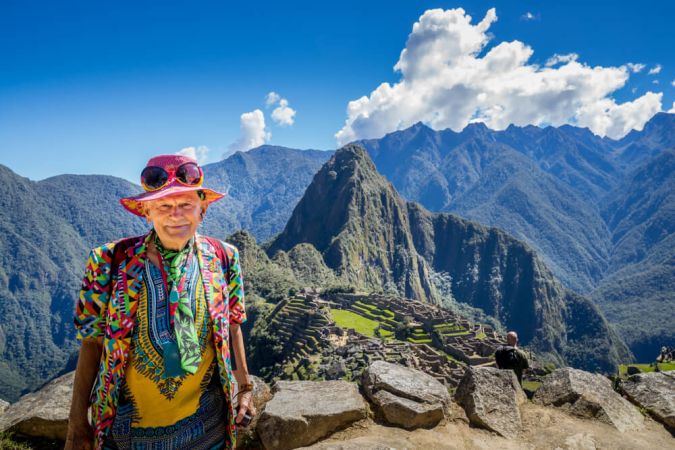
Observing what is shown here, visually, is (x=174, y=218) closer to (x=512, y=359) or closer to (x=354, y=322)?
(x=512, y=359)

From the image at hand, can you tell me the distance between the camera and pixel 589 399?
16.5 ft

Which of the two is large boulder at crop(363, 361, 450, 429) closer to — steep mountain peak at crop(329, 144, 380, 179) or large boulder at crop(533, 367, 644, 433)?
large boulder at crop(533, 367, 644, 433)

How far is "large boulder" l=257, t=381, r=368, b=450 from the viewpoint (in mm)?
4156

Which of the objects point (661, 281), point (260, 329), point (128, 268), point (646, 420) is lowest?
point (661, 281)

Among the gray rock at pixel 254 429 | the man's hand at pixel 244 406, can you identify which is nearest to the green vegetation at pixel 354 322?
the gray rock at pixel 254 429

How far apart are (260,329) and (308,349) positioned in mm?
16583

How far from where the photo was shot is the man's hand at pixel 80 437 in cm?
250

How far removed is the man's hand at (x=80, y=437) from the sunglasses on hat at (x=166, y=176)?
1632 mm

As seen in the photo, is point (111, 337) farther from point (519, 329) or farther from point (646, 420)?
point (519, 329)

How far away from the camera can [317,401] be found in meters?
4.65

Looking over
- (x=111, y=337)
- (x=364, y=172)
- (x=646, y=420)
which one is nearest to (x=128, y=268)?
(x=111, y=337)

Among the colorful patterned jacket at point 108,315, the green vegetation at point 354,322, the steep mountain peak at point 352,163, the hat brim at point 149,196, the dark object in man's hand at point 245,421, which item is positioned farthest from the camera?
the steep mountain peak at point 352,163

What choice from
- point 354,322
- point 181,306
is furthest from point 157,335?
point 354,322

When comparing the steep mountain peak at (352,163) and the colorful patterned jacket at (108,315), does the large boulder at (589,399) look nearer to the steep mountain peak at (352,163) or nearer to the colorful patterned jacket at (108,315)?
the colorful patterned jacket at (108,315)
